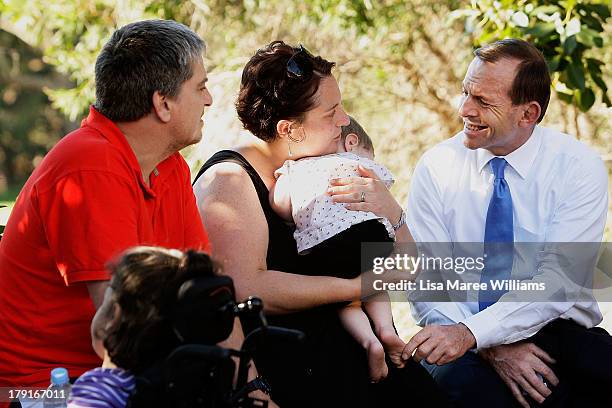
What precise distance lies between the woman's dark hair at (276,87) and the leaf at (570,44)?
1.89 m

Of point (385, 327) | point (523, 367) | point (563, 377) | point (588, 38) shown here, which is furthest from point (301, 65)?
point (588, 38)

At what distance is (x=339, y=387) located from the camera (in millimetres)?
3115

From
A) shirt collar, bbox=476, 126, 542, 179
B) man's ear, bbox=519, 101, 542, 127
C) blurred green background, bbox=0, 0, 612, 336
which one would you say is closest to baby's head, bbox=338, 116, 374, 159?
shirt collar, bbox=476, 126, 542, 179

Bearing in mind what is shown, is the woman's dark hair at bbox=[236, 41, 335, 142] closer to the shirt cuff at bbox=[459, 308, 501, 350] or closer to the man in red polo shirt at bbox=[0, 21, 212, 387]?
the man in red polo shirt at bbox=[0, 21, 212, 387]

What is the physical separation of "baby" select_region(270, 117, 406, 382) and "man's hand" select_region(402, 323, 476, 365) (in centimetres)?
7

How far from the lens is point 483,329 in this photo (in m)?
3.40

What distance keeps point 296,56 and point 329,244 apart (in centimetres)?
68

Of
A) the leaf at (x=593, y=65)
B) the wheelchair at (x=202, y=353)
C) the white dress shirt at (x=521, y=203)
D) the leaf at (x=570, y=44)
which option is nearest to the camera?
the wheelchair at (x=202, y=353)

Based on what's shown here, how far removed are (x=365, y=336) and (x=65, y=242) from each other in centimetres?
111

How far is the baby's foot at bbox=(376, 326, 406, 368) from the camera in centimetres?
323

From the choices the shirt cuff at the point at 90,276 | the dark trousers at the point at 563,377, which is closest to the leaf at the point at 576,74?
the dark trousers at the point at 563,377

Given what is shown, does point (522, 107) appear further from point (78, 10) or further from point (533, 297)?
point (78, 10)

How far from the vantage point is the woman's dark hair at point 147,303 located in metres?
2.13

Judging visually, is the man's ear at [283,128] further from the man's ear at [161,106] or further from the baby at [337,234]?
the man's ear at [161,106]
